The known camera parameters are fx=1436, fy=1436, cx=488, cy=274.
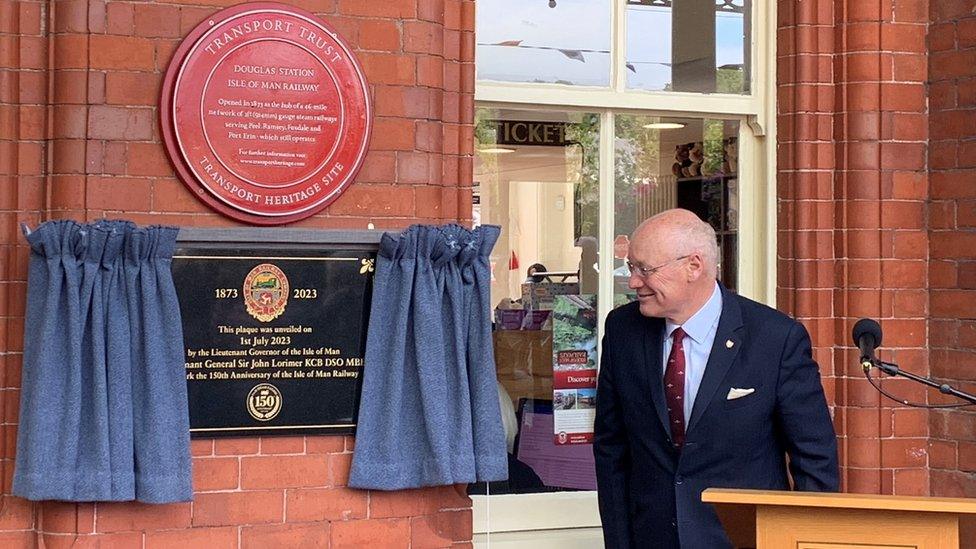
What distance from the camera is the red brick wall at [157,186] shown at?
4.66 m

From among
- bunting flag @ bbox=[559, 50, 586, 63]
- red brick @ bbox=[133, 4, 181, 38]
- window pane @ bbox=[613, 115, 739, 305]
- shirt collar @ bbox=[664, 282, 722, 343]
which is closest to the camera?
shirt collar @ bbox=[664, 282, 722, 343]

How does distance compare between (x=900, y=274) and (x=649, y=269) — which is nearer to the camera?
(x=649, y=269)

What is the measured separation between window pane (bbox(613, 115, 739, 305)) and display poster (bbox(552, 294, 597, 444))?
6.5 inches

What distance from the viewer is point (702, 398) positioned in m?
4.24

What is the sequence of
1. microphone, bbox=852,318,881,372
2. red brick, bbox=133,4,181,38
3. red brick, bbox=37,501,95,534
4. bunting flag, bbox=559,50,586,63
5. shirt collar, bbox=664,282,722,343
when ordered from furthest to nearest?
bunting flag, bbox=559,50,586,63 → red brick, bbox=133,4,181,38 → red brick, bbox=37,501,95,534 → shirt collar, bbox=664,282,722,343 → microphone, bbox=852,318,881,372

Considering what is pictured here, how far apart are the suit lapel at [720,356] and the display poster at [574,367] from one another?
1496 mm

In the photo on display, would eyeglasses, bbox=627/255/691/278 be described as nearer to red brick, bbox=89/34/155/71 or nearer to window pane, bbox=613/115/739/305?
window pane, bbox=613/115/739/305

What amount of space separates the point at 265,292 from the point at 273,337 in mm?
155

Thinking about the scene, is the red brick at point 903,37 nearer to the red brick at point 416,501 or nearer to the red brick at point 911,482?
the red brick at point 911,482

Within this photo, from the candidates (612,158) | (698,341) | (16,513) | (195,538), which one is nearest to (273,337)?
(195,538)

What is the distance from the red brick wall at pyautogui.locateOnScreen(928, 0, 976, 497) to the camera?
571cm

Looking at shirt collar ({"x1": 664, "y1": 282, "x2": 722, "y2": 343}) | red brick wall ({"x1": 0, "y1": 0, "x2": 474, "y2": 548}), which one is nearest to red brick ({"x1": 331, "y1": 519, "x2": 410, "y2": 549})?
red brick wall ({"x1": 0, "y1": 0, "x2": 474, "y2": 548})

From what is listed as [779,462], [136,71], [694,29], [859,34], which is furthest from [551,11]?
[779,462]

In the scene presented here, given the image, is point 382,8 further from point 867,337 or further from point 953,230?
point 953,230
